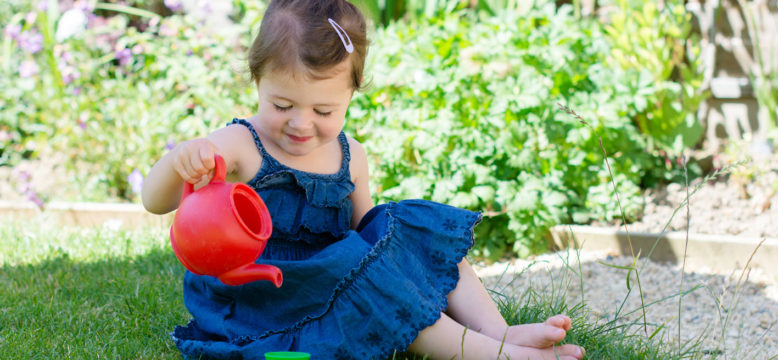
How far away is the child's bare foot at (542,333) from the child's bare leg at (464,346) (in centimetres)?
2

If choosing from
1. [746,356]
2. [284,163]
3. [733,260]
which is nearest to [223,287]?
[284,163]

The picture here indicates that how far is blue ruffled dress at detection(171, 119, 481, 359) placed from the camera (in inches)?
65.7

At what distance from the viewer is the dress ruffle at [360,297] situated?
1665 millimetres

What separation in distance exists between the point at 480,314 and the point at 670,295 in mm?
1021

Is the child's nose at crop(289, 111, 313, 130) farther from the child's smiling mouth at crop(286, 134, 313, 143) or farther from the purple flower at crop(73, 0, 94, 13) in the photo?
the purple flower at crop(73, 0, 94, 13)

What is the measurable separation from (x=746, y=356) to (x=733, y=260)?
0.85 meters

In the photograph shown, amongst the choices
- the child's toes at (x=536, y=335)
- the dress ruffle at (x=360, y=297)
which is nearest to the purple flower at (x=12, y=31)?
the dress ruffle at (x=360, y=297)

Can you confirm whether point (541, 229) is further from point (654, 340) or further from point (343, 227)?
point (343, 227)

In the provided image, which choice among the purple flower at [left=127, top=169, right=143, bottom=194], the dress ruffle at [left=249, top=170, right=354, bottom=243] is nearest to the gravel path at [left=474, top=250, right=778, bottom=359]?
the dress ruffle at [left=249, top=170, right=354, bottom=243]

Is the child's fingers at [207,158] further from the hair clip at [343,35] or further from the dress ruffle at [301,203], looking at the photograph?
the hair clip at [343,35]

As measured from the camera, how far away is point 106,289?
2281mm

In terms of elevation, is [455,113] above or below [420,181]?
above

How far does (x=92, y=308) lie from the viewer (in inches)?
83.0

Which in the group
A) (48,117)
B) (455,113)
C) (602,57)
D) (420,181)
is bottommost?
(48,117)
